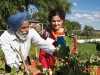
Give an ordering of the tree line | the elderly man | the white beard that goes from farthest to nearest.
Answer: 1. the tree line
2. the white beard
3. the elderly man

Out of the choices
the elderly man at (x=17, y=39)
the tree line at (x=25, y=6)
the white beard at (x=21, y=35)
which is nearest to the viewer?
the elderly man at (x=17, y=39)

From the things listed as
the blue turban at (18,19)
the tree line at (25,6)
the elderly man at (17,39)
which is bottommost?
the elderly man at (17,39)

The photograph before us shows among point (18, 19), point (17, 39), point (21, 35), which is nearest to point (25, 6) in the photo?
point (17, 39)

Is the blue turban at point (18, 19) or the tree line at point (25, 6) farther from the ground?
the tree line at point (25, 6)

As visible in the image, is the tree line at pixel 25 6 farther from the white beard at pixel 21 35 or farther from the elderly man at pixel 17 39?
the white beard at pixel 21 35

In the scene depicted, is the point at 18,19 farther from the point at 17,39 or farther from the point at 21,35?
the point at 17,39

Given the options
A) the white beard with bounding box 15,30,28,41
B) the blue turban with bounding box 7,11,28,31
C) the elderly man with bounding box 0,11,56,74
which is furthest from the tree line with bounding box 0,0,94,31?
the blue turban with bounding box 7,11,28,31

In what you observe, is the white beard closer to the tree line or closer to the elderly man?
the elderly man

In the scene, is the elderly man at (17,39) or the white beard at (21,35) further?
the white beard at (21,35)

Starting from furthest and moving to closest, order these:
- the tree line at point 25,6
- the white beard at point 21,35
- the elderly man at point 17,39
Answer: the tree line at point 25,6
the white beard at point 21,35
the elderly man at point 17,39

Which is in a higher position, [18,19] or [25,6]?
[25,6]

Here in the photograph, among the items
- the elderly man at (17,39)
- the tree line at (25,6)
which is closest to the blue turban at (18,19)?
the elderly man at (17,39)

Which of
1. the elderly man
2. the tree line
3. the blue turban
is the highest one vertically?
the tree line

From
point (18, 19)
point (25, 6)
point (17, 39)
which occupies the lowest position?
point (17, 39)
